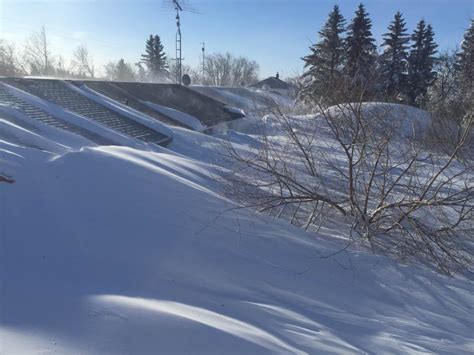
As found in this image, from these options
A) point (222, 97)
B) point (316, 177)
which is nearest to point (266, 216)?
point (316, 177)

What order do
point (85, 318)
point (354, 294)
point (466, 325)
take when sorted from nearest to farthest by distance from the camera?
point (85, 318) < point (466, 325) < point (354, 294)

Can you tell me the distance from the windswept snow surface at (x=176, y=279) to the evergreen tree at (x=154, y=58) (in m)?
58.2

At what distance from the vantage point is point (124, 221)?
16.2ft

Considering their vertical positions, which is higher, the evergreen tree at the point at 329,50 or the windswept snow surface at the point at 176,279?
the evergreen tree at the point at 329,50

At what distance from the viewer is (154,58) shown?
6209 cm

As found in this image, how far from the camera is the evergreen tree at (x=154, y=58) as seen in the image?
61.4m

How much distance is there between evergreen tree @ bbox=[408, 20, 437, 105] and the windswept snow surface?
28.3 m

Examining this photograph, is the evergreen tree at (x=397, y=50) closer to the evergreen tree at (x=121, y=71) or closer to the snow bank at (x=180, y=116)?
the snow bank at (x=180, y=116)

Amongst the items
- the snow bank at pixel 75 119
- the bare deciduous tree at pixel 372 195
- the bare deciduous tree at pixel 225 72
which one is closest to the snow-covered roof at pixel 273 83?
the bare deciduous tree at pixel 225 72

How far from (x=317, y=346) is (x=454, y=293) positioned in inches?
114

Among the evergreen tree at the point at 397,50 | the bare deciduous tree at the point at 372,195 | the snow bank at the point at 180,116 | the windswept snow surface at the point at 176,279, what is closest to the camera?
the windswept snow surface at the point at 176,279

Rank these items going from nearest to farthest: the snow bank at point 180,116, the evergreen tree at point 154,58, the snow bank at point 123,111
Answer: the snow bank at point 123,111
the snow bank at point 180,116
the evergreen tree at point 154,58

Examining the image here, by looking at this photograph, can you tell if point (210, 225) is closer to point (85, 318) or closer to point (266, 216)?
point (266, 216)

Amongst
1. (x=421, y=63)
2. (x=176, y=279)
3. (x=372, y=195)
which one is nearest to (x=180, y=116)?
(x=372, y=195)
